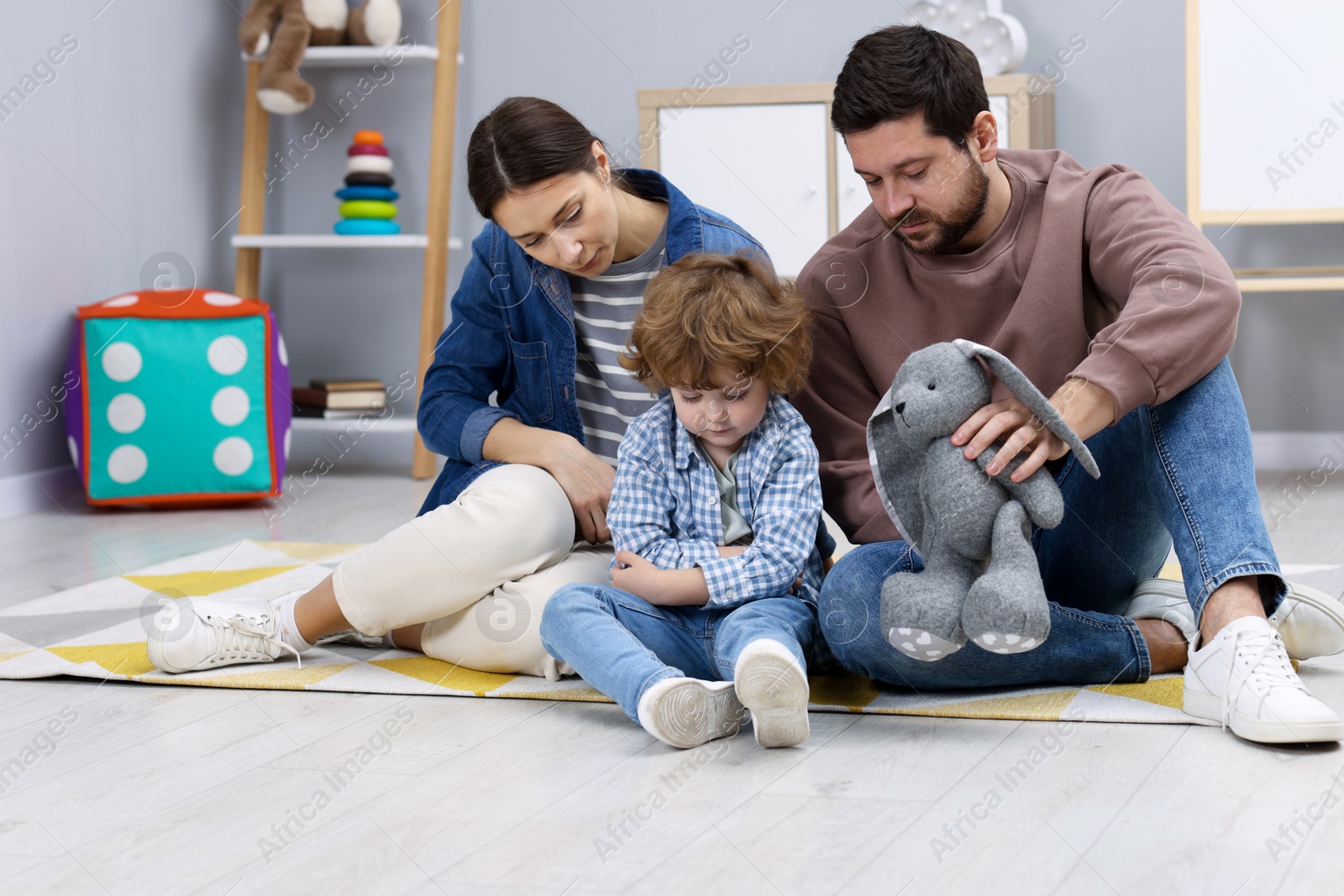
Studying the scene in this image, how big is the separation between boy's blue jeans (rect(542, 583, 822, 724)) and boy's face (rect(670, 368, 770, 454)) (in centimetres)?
16

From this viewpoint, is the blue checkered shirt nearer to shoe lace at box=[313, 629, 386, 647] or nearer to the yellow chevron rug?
the yellow chevron rug

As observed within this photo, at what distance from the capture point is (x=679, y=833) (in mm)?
830

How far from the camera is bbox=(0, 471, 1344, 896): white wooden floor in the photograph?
764 millimetres

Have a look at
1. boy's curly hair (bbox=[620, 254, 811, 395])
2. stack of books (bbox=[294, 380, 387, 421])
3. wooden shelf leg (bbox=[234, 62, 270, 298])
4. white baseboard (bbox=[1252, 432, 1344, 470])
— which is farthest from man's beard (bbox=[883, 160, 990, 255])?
wooden shelf leg (bbox=[234, 62, 270, 298])

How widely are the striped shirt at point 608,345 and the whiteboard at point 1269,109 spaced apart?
1.54 m

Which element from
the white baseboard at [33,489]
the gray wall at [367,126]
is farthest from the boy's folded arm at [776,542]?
the white baseboard at [33,489]

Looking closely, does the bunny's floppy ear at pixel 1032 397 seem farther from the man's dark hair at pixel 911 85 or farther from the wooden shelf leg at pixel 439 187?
the wooden shelf leg at pixel 439 187

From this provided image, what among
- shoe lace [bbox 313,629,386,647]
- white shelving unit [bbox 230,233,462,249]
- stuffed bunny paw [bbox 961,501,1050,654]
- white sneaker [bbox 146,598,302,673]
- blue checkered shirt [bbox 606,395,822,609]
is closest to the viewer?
stuffed bunny paw [bbox 961,501,1050,654]

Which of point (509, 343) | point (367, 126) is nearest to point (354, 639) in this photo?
point (509, 343)

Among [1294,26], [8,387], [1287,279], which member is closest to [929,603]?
[1287,279]

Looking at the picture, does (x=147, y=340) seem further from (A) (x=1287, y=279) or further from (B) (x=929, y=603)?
(A) (x=1287, y=279)

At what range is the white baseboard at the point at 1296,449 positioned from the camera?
276 cm

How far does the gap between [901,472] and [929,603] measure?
0.38ft

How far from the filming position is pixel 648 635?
1.11 metres
